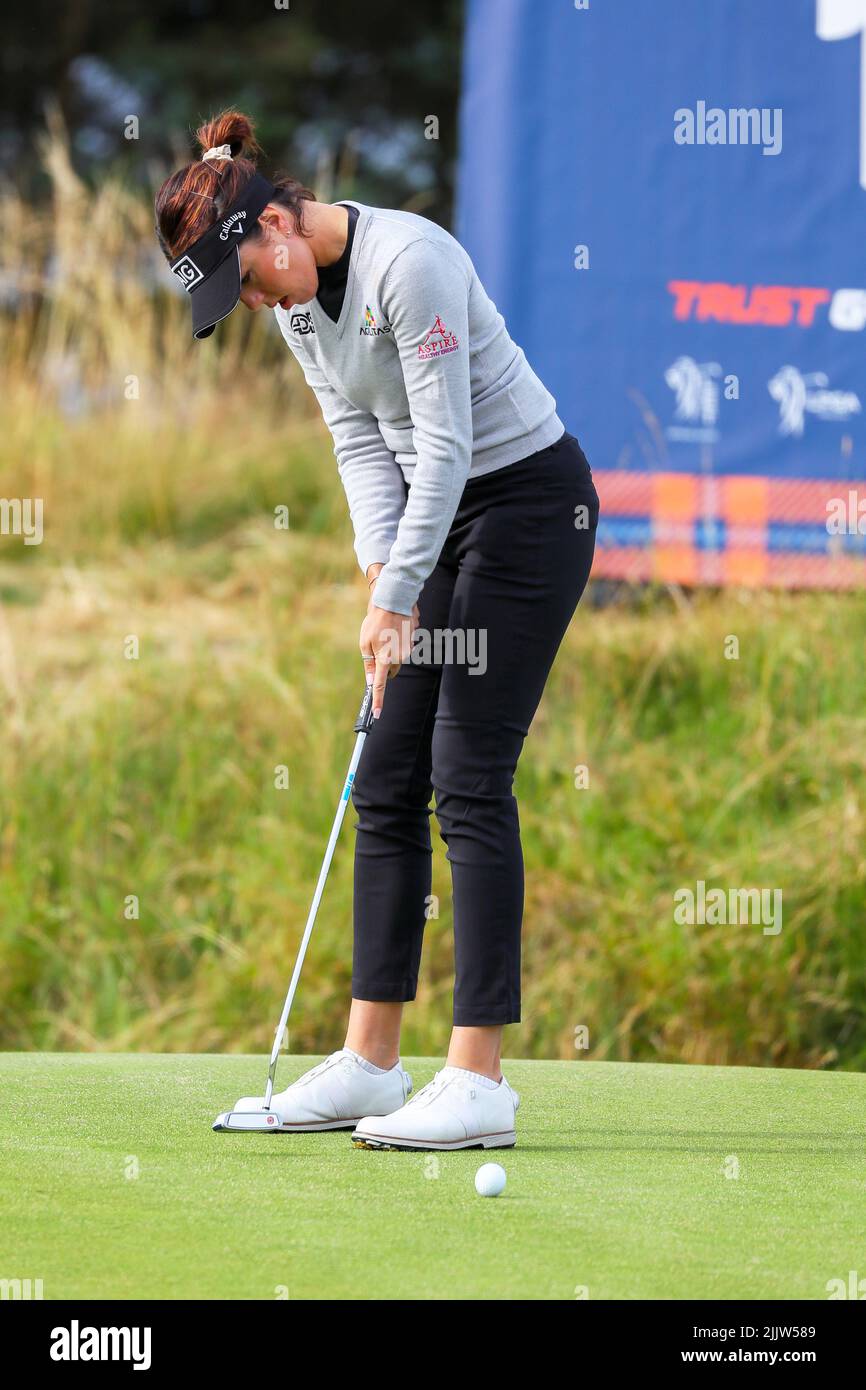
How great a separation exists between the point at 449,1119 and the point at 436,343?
1080 mm

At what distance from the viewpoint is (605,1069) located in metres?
3.55

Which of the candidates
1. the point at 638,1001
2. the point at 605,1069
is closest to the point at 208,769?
the point at 638,1001

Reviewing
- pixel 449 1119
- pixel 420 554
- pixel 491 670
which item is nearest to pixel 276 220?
pixel 420 554

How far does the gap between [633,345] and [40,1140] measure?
12.3ft

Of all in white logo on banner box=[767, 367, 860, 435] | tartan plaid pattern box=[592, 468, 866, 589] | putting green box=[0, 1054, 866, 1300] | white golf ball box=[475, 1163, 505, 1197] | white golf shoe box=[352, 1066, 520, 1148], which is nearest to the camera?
putting green box=[0, 1054, 866, 1300]

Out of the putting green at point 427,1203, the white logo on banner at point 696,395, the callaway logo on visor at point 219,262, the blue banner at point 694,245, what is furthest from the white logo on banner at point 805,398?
the callaway logo on visor at point 219,262

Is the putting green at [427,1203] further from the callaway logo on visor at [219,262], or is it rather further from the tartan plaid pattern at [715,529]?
the tartan plaid pattern at [715,529]

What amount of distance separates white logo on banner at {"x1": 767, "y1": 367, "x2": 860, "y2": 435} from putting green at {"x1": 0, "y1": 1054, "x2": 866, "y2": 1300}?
3006 mm

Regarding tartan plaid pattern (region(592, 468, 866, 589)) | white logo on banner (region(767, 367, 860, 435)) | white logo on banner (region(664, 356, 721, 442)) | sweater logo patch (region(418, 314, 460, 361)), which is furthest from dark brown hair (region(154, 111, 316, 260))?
white logo on banner (region(767, 367, 860, 435))

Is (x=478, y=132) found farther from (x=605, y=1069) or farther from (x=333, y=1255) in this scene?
(x=333, y=1255)

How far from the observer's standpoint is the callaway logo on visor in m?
2.46

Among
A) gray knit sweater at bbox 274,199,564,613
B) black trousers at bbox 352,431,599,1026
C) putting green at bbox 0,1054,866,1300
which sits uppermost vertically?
gray knit sweater at bbox 274,199,564,613

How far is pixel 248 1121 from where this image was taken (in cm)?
267

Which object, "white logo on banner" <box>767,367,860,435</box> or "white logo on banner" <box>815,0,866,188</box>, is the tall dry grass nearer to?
"white logo on banner" <box>767,367,860,435</box>
